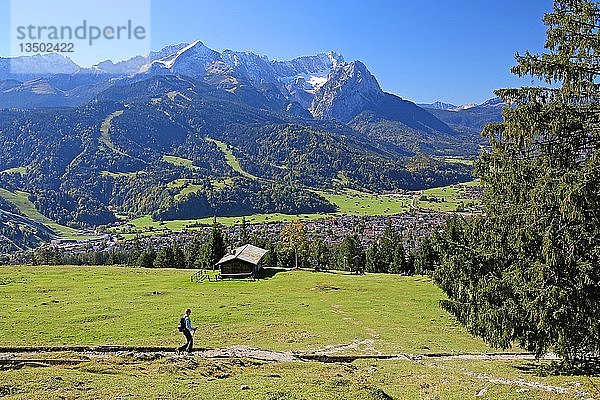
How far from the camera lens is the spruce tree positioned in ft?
63.6

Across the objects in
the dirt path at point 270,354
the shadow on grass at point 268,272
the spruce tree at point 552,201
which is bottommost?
the shadow on grass at point 268,272

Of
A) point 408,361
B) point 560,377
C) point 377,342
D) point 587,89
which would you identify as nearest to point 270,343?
point 377,342

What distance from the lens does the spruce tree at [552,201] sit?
63.6 ft

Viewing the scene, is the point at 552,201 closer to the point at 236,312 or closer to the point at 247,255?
the point at 236,312

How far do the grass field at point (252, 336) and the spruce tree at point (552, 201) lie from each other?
2.52 m

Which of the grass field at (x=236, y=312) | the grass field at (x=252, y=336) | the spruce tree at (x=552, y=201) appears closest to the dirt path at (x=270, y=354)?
the grass field at (x=252, y=336)

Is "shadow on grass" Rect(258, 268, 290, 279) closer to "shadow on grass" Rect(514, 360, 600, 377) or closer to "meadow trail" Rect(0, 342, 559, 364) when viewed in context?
"meadow trail" Rect(0, 342, 559, 364)

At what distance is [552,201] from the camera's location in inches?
768

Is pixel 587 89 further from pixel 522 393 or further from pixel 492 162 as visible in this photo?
pixel 522 393

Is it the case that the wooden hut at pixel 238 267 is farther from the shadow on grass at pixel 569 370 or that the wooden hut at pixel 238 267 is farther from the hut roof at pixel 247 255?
the shadow on grass at pixel 569 370

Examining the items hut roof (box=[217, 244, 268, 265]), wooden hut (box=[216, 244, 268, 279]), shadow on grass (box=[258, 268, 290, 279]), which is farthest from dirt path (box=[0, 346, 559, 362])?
shadow on grass (box=[258, 268, 290, 279])

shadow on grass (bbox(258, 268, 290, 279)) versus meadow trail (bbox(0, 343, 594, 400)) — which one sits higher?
meadow trail (bbox(0, 343, 594, 400))

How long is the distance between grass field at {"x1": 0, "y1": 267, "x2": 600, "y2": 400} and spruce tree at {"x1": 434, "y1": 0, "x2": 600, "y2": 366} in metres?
2.52

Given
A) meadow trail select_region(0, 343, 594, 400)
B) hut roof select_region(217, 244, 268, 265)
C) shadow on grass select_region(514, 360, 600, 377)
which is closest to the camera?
shadow on grass select_region(514, 360, 600, 377)
